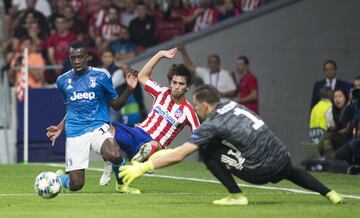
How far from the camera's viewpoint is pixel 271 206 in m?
13.8

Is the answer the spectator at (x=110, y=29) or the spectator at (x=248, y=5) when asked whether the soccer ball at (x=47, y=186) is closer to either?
the spectator at (x=110, y=29)

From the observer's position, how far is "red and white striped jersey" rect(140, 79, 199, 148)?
1667 cm

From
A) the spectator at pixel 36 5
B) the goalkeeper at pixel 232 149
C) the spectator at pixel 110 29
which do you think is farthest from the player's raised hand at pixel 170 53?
the spectator at pixel 36 5

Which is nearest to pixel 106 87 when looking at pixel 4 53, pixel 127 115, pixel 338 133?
pixel 338 133

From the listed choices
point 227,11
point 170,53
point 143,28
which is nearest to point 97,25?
point 143,28

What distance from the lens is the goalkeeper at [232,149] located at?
13.2 metres

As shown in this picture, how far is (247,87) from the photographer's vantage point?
81.9 ft

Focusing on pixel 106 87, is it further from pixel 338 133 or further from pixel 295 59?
pixel 295 59

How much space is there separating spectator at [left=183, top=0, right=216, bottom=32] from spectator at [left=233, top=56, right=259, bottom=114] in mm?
2186

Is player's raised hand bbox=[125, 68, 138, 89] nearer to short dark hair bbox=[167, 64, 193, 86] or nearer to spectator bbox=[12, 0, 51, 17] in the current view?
short dark hair bbox=[167, 64, 193, 86]

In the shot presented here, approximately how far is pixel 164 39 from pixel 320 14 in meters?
3.82

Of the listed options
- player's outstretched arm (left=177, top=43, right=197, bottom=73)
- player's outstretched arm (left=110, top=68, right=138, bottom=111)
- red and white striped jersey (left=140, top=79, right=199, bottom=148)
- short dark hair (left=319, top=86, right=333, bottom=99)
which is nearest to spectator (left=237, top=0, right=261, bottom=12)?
player's outstretched arm (left=177, top=43, right=197, bottom=73)

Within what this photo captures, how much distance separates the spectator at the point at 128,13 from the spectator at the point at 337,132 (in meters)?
6.86

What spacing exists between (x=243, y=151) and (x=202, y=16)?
14.0 m
